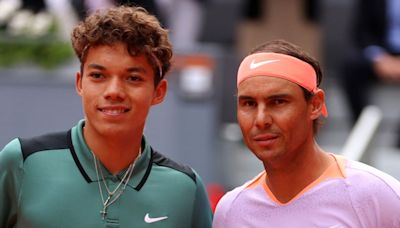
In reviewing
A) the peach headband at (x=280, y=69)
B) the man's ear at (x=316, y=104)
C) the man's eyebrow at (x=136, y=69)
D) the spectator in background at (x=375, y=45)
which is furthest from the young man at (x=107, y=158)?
the spectator in background at (x=375, y=45)

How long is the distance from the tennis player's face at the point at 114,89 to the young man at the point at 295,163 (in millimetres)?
403

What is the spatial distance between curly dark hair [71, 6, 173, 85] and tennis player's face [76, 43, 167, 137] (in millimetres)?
32

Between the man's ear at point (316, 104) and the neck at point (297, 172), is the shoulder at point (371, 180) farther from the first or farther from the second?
the man's ear at point (316, 104)

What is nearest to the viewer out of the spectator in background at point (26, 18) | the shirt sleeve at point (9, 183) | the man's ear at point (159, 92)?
the shirt sleeve at point (9, 183)

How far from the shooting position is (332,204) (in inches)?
200

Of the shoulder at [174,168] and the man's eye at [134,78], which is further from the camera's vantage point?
the shoulder at [174,168]

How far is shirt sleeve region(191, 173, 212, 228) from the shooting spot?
539 cm

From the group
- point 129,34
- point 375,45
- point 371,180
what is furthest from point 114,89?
point 375,45

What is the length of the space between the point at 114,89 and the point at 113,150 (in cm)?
32

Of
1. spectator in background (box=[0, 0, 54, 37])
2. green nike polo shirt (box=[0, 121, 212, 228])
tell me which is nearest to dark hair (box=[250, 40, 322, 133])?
green nike polo shirt (box=[0, 121, 212, 228])

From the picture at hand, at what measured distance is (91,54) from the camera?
5.20m

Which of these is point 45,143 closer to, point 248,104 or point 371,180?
point 248,104

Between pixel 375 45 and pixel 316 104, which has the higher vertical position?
pixel 316 104

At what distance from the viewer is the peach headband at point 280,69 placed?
5.11 m
